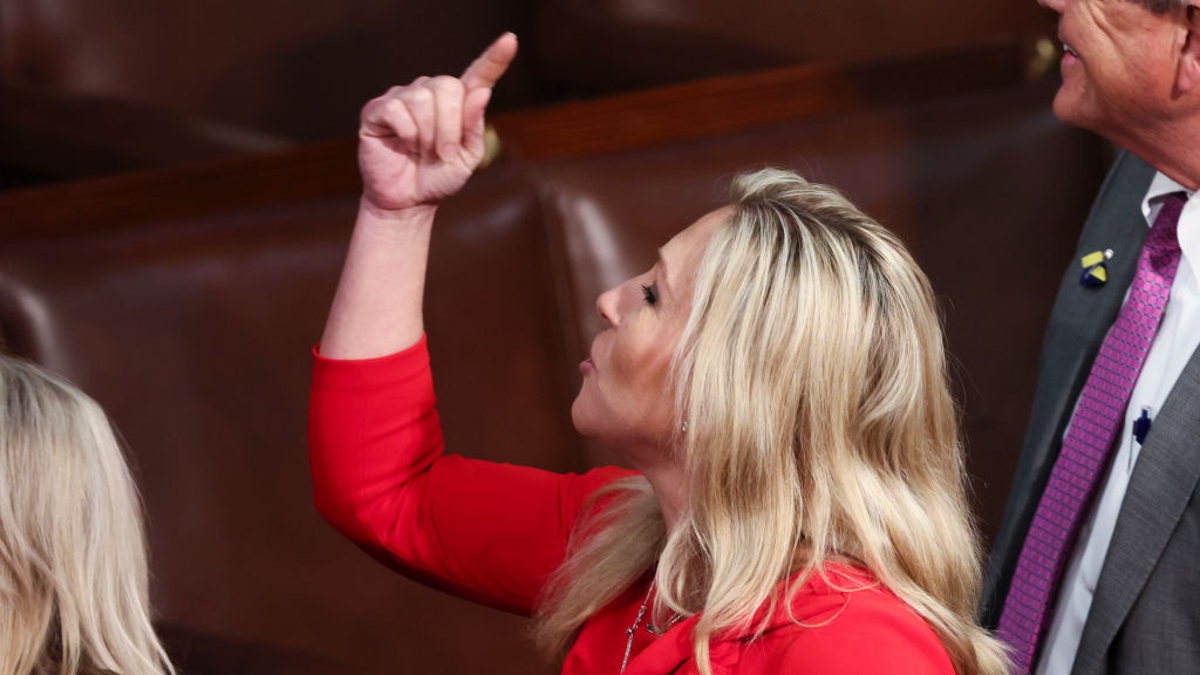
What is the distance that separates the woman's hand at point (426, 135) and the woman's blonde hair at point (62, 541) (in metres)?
0.41

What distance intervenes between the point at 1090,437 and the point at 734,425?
660mm

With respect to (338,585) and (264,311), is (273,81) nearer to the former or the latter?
(264,311)

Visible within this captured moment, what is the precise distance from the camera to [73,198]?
2275 millimetres

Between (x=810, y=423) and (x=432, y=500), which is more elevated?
(x=810, y=423)

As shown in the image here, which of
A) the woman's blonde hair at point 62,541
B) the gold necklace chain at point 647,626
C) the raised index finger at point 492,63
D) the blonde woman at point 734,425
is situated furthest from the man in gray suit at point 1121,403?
the woman's blonde hair at point 62,541

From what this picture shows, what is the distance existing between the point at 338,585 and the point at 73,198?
2.53 ft

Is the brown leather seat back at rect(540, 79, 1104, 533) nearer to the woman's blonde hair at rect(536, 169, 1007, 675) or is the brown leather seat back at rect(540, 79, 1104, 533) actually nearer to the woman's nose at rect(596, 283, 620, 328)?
the woman's nose at rect(596, 283, 620, 328)

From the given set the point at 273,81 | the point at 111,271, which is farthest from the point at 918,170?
the point at 111,271

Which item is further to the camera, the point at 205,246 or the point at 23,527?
the point at 205,246

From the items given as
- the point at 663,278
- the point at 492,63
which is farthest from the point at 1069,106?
the point at 492,63

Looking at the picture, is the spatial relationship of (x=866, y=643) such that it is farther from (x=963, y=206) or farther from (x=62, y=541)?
(x=963, y=206)

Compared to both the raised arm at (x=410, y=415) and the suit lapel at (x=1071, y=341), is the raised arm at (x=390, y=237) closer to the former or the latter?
the raised arm at (x=410, y=415)

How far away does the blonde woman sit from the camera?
1.34 metres

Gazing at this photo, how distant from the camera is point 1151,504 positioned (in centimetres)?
163
